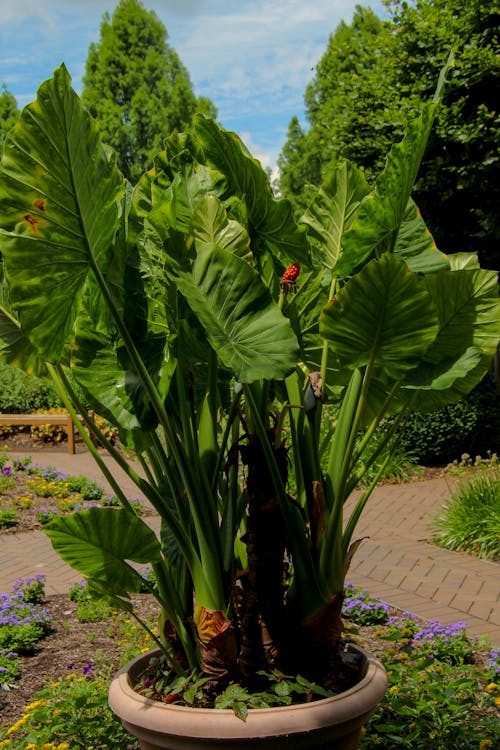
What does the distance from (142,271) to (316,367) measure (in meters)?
0.81

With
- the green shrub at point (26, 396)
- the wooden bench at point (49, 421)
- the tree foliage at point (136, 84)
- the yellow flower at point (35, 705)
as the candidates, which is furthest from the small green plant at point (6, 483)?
the tree foliage at point (136, 84)

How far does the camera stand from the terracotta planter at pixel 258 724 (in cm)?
176

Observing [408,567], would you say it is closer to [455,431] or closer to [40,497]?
[455,431]

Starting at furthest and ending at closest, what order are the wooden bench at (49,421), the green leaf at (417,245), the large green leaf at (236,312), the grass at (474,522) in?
the wooden bench at (49,421) → the grass at (474,522) → the green leaf at (417,245) → the large green leaf at (236,312)

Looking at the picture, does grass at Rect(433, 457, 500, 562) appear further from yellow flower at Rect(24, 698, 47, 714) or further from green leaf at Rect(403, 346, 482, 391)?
green leaf at Rect(403, 346, 482, 391)

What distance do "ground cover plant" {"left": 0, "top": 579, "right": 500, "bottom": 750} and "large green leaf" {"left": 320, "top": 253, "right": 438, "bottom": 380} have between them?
952mm

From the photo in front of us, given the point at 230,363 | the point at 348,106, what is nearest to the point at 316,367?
the point at 230,363

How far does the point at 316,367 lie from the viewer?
2.61 meters

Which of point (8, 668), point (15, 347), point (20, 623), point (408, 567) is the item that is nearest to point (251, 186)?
point (15, 347)

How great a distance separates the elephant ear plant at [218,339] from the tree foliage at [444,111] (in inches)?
273

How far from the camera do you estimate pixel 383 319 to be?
6.11ft

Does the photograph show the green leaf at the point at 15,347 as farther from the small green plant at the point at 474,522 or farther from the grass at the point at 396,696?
the small green plant at the point at 474,522

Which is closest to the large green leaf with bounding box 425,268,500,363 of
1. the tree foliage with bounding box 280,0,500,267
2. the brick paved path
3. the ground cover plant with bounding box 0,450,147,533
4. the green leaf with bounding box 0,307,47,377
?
the green leaf with bounding box 0,307,47,377

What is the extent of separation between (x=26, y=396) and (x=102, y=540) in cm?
1243
